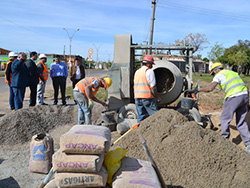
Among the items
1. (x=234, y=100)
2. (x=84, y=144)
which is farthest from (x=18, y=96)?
(x=234, y=100)

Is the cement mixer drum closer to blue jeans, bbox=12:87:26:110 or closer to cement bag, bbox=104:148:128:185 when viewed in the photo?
blue jeans, bbox=12:87:26:110

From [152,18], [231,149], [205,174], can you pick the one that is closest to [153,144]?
[205,174]

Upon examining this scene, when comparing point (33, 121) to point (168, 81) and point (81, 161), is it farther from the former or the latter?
point (81, 161)

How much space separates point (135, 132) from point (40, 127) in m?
2.64

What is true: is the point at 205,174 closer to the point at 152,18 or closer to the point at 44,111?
the point at 44,111

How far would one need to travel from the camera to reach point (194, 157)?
3.42m

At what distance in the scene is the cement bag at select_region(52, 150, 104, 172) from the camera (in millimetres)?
2441

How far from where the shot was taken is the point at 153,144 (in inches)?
151

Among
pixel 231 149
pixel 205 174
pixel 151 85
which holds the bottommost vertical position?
pixel 205 174

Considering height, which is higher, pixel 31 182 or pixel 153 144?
pixel 153 144

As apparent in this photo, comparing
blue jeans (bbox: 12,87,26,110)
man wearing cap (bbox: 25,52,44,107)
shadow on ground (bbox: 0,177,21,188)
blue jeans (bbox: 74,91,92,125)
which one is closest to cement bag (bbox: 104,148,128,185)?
shadow on ground (bbox: 0,177,21,188)

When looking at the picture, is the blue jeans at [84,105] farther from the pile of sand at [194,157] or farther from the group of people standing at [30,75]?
the group of people standing at [30,75]

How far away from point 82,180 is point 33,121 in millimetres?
3671

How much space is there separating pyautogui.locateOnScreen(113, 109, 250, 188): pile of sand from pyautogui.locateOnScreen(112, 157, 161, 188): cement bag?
812 millimetres
